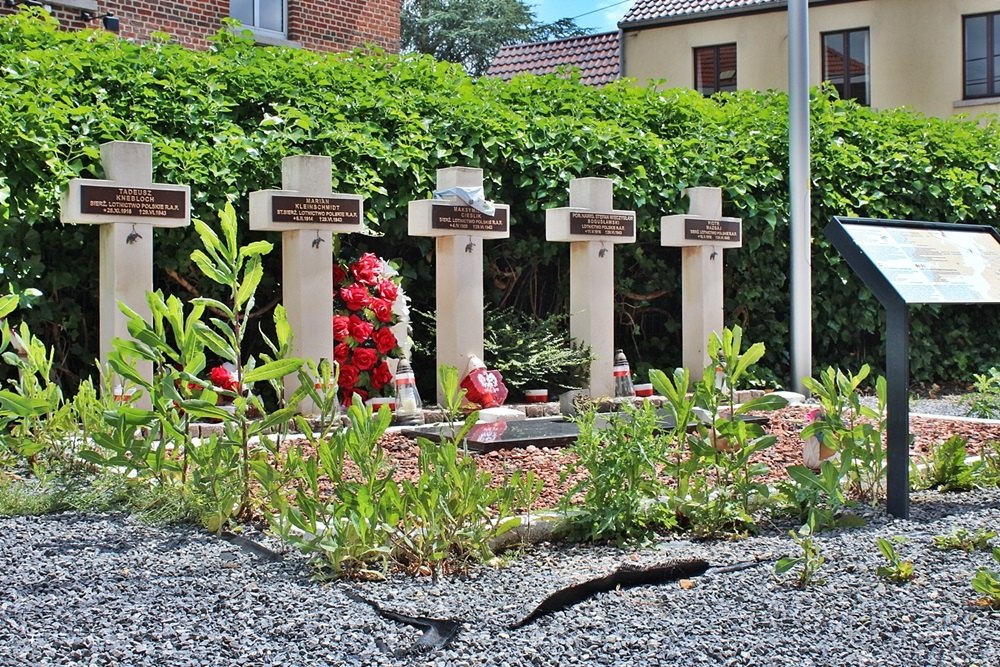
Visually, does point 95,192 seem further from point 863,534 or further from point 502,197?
point 863,534

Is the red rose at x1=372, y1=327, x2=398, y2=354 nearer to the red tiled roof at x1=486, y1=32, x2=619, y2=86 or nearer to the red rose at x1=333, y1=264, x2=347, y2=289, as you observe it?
the red rose at x1=333, y1=264, x2=347, y2=289

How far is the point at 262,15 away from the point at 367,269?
7790 mm

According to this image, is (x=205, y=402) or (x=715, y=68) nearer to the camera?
(x=205, y=402)

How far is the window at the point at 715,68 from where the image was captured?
2308cm

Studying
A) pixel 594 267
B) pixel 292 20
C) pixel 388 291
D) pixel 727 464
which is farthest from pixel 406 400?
pixel 292 20

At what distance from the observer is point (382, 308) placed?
8.46 m

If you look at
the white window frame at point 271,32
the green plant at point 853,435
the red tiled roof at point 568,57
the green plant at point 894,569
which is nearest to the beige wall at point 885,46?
the red tiled roof at point 568,57

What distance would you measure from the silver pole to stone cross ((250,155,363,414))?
13.9 ft

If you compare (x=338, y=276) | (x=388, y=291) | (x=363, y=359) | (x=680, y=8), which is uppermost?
(x=680, y=8)

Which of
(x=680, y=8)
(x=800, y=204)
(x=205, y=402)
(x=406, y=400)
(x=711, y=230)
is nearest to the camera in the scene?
(x=205, y=402)

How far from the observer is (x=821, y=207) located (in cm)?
1180

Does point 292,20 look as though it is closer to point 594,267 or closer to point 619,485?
point 594,267

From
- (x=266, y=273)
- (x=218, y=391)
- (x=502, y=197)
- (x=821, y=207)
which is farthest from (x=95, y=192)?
(x=821, y=207)

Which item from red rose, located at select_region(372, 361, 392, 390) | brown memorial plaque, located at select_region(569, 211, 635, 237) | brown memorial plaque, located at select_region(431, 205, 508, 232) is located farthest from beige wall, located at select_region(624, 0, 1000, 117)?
red rose, located at select_region(372, 361, 392, 390)
